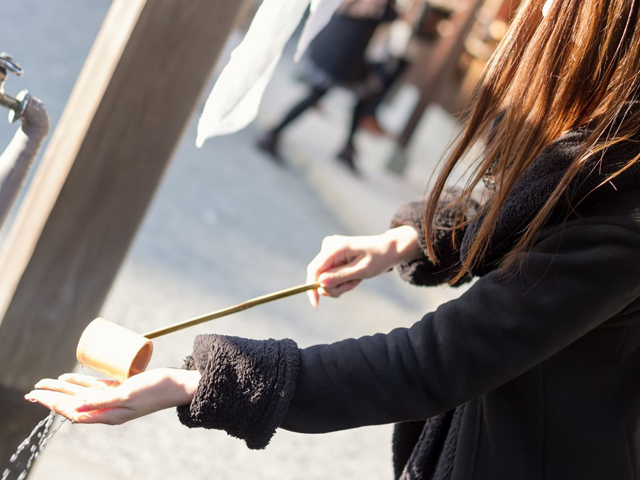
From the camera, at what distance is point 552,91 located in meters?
1.04

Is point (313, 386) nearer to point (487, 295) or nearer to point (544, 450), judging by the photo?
point (487, 295)

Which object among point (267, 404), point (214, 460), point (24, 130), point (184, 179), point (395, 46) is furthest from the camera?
point (395, 46)

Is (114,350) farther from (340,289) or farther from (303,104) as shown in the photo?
(303,104)

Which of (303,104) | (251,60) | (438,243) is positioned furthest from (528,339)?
(303,104)

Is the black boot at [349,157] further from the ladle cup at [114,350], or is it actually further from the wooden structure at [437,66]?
the ladle cup at [114,350]

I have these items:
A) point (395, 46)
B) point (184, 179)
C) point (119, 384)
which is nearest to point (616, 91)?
point (119, 384)

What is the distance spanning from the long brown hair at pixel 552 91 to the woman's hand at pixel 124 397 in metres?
0.44

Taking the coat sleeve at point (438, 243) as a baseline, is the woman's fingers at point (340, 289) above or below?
below

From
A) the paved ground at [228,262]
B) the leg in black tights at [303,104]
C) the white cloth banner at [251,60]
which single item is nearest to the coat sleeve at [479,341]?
the white cloth banner at [251,60]

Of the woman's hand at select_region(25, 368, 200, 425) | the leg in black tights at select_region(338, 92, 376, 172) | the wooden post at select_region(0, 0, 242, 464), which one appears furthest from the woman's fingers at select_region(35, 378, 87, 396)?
the leg in black tights at select_region(338, 92, 376, 172)

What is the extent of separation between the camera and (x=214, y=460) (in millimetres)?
2459

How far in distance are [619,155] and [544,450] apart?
0.43 meters

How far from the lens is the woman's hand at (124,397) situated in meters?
0.94

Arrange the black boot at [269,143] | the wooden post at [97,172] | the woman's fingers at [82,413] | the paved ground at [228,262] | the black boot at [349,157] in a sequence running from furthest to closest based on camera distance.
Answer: the black boot at [349,157] < the black boot at [269,143] < the paved ground at [228,262] < the wooden post at [97,172] < the woman's fingers at [82,413]
